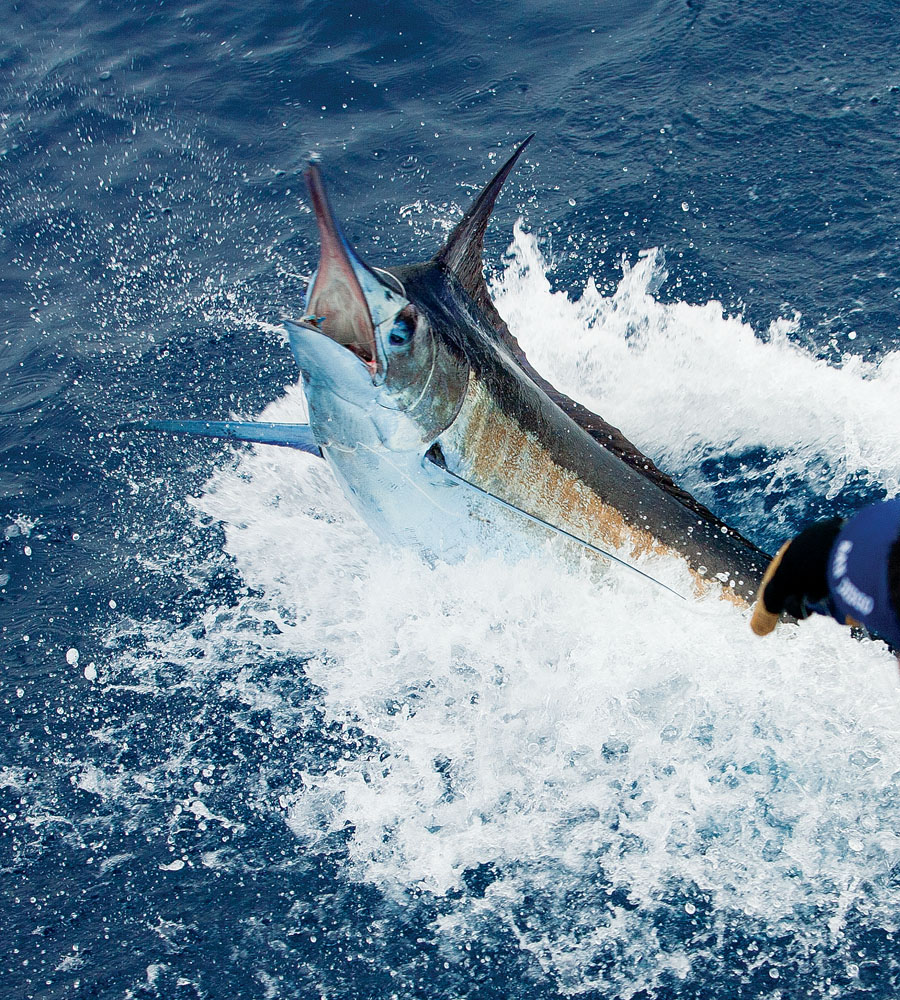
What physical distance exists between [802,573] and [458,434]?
1122mm

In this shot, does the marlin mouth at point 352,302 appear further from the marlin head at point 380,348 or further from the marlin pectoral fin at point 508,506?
the marlin pectoral fin at point 508,506

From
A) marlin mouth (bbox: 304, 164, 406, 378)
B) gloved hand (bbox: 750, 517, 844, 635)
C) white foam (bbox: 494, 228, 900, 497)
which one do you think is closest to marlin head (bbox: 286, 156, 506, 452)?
→ marlin mouth (bbox: 304, 164, 406, 378)

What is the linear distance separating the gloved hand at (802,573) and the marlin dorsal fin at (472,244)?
1.51 m

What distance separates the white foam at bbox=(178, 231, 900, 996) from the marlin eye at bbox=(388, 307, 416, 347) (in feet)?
2.96

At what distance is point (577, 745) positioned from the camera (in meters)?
3.16

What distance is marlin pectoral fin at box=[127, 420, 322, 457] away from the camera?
2750 mm

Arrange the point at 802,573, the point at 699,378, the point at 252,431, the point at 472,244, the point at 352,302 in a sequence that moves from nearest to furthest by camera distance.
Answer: the point at 802,573 → the point at 352,302 → the point at 252,431 → the point at 472,244 → the point at 699,378

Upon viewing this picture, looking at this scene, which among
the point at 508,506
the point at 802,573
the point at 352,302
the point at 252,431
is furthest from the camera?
the point at 508,506

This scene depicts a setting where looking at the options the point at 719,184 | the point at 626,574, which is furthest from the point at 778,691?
the point at 719,184

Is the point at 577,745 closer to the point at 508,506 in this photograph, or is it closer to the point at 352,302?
the point at 508,506

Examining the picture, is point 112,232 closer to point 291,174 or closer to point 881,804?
point 291,174

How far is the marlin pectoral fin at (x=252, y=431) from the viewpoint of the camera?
108 inches

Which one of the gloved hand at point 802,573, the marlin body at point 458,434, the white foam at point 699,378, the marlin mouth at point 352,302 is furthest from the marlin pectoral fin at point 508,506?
the white foam at point 699,378

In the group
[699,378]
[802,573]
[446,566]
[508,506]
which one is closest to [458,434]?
[508,506]
